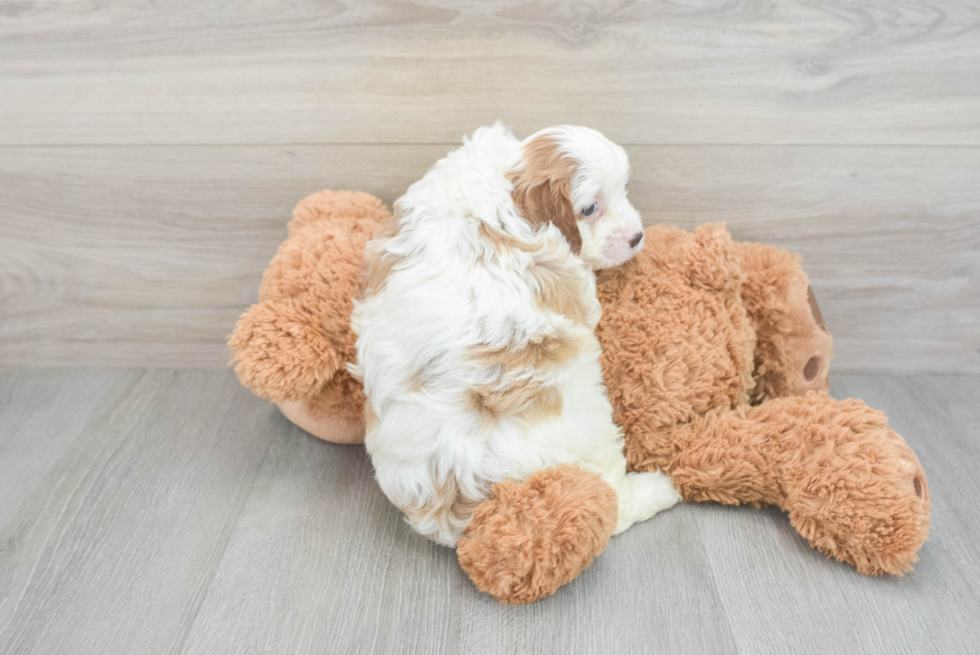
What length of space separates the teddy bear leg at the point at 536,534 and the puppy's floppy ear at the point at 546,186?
32 cm

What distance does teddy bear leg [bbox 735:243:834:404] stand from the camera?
100 centimetres

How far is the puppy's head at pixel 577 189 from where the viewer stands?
2.67ft

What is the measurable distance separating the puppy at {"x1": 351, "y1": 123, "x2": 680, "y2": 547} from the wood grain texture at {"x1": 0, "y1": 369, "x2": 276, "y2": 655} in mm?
323

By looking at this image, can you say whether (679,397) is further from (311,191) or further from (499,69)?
(311,191)

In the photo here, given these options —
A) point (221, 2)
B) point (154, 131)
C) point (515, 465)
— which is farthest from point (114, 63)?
point (515, 465)

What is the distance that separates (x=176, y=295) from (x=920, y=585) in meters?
1.30

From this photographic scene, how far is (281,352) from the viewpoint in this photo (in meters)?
0.92

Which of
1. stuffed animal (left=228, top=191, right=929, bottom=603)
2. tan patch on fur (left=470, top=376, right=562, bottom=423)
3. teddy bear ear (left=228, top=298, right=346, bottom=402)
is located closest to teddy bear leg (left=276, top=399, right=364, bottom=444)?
stuffed animal (left=228, top=191, right=929, bottom=603)

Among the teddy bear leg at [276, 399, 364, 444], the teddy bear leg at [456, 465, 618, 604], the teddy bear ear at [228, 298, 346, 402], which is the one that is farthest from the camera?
the teddy bear leg at [276, 399, 364, 444]

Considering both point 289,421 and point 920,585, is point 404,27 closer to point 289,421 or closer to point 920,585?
point 289,421

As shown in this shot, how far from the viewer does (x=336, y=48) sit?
1.04m

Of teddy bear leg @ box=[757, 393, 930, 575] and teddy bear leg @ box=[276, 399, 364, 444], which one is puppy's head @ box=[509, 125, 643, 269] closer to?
teddy bear leg @ box=[757, 393, 930, 575]

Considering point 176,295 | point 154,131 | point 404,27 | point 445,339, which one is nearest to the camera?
point 445,339

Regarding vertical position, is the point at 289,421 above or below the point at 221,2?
below
